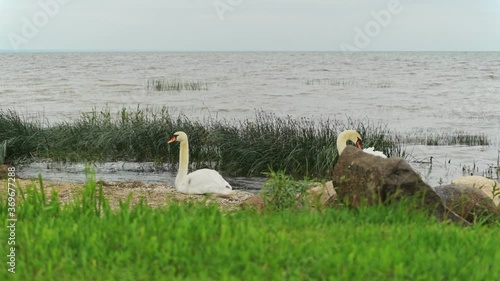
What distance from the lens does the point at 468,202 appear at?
8367 mm

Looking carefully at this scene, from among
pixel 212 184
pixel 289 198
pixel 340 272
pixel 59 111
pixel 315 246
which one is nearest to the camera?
pixel 340 272

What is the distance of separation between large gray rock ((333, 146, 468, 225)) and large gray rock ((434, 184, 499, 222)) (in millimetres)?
1070

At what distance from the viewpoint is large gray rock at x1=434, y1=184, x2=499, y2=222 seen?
828 centimetres

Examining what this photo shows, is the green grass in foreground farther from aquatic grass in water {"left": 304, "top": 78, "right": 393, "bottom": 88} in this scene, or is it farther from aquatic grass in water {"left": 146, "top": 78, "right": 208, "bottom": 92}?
aquatic grass in water {"left": 304, "top": 78, "right": 393, "bottom": 88}

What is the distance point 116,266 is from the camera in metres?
4.66

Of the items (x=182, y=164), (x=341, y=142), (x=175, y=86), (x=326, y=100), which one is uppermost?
(x=175, y=86)

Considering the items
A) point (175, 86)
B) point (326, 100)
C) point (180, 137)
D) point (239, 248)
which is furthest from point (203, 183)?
point (175, 86)

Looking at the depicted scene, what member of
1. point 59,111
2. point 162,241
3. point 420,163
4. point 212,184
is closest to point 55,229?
point 162,241

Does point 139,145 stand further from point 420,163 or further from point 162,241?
point 162,241

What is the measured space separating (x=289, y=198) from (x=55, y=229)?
314cm

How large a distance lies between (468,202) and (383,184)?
1970 millimetres

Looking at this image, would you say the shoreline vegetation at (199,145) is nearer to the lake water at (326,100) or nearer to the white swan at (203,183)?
the lake water at (326,100)

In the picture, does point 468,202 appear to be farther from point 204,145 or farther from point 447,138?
point 447,138

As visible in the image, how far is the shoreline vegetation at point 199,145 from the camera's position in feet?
51.2
